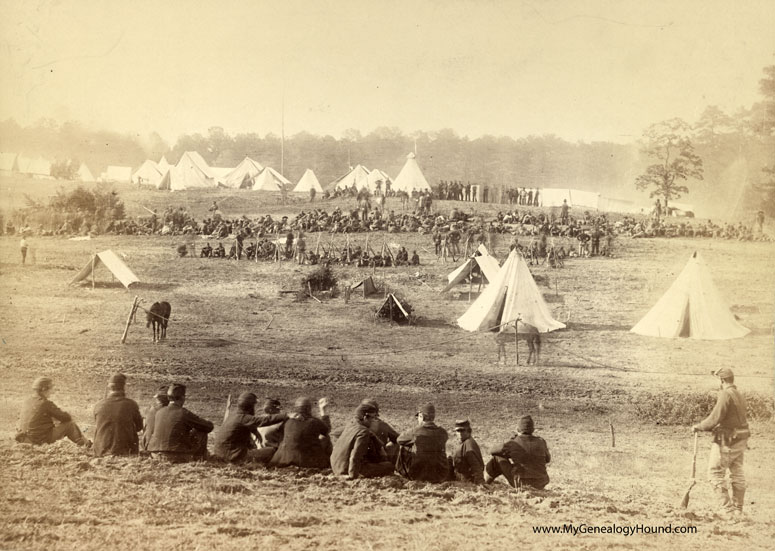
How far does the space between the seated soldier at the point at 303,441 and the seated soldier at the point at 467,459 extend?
4.30ft

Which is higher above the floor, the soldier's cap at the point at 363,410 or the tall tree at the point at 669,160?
the tall tree at the point at 669,160

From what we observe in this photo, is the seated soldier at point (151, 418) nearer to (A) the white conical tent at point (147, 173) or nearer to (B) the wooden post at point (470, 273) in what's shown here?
(A) the white conical tent at point (147, 173)

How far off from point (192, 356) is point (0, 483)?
2852 mm

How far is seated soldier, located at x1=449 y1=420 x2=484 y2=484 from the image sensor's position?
21.6 feet

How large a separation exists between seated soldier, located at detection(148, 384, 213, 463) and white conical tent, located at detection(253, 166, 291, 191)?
13.7 ft

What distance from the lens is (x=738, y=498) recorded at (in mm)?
6938

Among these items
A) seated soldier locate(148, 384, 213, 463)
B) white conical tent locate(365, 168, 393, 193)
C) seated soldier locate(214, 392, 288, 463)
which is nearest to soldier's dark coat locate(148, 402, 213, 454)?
seated soldier locate(148, 384, 213, 463)

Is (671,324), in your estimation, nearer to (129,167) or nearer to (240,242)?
(240,242)

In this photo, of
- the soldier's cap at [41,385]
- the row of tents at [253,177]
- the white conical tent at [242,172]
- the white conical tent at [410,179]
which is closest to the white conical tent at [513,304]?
the white conical tent at [410,179]

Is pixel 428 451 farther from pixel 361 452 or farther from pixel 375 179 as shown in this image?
pixel 375 179

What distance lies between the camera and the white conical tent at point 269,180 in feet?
33.3

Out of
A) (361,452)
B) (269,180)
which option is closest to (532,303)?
(361,452)

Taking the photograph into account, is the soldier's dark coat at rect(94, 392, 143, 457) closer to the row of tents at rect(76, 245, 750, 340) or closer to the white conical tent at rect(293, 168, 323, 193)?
the row of tents at rect(76, 245, 750, 340)

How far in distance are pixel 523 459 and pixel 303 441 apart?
2144 millimetres
